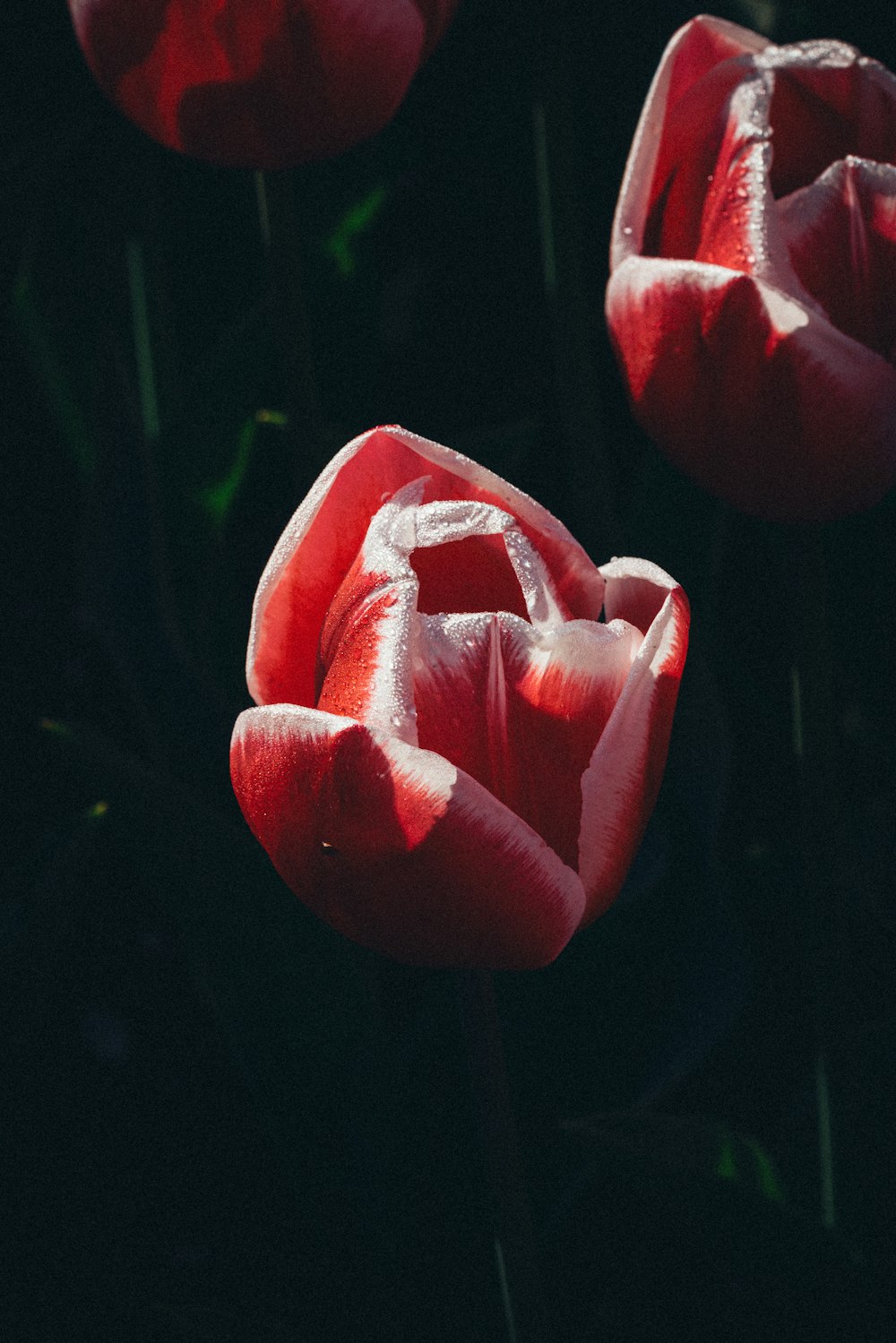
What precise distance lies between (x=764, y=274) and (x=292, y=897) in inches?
10.0

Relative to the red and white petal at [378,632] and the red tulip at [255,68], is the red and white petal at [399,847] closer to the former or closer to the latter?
the red and white petal at [378,632]

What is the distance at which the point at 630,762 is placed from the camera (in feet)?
1.01

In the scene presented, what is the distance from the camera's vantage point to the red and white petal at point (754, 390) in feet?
1.23

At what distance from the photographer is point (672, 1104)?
0.62 m

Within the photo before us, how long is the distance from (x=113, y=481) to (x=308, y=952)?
8.2 inches

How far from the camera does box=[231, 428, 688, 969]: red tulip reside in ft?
0.96

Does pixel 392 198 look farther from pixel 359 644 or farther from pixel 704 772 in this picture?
pixel 359 644

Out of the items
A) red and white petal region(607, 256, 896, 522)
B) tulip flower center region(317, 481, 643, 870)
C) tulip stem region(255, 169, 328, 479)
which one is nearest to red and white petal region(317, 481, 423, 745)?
tulip flower center region(317, 481, 643, 870)

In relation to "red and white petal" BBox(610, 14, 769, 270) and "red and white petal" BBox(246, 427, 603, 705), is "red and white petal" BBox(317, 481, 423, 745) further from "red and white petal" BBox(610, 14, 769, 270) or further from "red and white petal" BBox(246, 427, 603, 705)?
"red and white petal" BBox(610, 14, 769, 270)

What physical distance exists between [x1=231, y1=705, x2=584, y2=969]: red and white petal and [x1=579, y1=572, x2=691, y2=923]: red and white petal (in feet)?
0.03

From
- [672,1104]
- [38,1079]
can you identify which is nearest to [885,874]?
[672,1104]

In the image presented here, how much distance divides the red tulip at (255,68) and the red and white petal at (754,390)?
0.12 metres

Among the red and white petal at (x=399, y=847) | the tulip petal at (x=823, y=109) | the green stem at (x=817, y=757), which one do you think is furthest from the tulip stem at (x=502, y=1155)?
the tulip petal at (x=823, y=109)

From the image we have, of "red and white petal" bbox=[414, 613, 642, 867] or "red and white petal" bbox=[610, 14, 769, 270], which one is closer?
"red and white petal" bbox=[414, 613, 642, 867]
